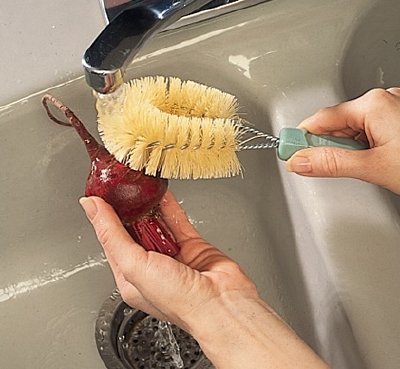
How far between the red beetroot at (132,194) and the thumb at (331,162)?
10 cm

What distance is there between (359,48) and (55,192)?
0.31m

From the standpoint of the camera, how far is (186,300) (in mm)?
520

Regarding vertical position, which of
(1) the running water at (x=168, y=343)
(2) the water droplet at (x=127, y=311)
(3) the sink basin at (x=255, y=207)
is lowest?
(1) the running water at (x=168, y=343)

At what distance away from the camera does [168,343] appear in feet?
2.36

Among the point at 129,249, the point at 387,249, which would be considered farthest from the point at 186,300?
the point at 387,249

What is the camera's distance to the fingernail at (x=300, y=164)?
0.55 meters

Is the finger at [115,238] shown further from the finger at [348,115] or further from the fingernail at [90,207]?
the finger at [348,115]

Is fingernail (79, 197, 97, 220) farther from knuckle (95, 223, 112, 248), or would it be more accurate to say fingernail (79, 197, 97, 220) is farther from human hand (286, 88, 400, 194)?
human hand (286, 88, 400, 194)

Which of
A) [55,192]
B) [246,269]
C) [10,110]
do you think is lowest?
[246,269]

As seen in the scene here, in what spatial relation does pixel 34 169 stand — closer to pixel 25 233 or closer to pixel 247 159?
pixel 25 233

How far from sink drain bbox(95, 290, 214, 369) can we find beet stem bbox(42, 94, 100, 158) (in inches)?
7.3

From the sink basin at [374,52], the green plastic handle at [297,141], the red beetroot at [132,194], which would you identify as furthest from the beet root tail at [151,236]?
the sink basin at [374,52]

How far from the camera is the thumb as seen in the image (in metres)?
0.55

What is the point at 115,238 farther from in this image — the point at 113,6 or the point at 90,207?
the point at 113,6
